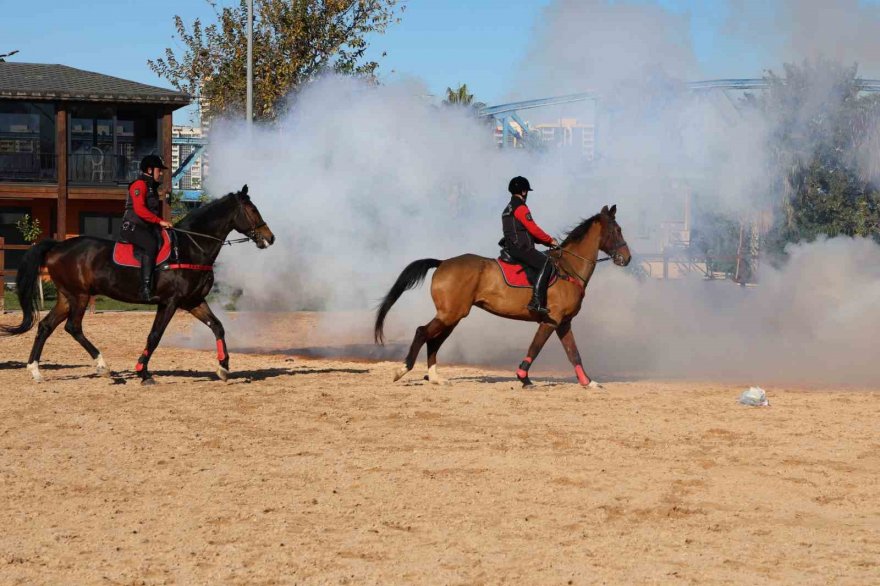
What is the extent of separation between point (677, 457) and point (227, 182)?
12.1 meters

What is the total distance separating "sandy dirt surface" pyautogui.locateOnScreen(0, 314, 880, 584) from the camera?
7.22m

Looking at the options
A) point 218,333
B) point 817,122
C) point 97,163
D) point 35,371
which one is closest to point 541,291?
point 218,333

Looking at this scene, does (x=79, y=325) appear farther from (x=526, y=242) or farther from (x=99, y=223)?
(x=99, y=223)

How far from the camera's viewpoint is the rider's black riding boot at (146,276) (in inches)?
600

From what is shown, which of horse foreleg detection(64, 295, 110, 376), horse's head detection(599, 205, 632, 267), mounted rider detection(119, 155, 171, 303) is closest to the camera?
mounted rider detection(119, 155, 171, 303)

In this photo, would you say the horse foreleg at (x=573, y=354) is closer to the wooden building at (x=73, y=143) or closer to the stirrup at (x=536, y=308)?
the stirrup at (x=536, y=308)

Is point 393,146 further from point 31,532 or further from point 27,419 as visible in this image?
point 31,532

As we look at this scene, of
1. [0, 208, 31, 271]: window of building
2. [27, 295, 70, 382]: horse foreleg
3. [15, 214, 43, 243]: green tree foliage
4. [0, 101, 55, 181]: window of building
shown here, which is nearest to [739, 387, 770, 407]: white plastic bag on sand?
[27, 295, 70, 382]: horse foreleg

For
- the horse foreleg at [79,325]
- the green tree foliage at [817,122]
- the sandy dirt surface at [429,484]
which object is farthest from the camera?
the green tree foliage at [817,122]

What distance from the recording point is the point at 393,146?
20953 millimetres

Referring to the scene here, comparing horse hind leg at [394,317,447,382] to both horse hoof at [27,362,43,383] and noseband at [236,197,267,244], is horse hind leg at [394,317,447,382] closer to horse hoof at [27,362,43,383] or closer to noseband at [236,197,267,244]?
noseband at [236,197,267,244]

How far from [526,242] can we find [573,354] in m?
1.65

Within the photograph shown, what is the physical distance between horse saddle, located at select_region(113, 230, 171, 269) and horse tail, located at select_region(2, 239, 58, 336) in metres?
1.07

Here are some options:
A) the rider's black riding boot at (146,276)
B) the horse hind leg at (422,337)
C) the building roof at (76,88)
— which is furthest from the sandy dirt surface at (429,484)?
the building roof at (76,88)
